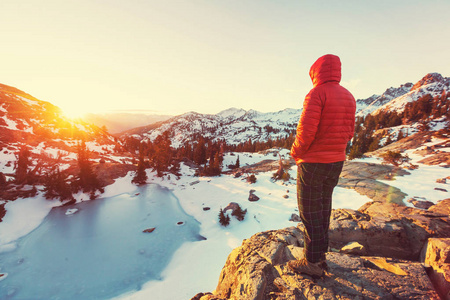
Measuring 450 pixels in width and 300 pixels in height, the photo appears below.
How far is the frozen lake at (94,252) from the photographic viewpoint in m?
9.72

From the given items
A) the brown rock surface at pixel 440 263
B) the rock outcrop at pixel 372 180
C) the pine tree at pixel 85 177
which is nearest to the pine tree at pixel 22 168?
the pine tree at pixel 85 177

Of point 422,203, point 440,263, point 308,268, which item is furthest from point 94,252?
point 422,203

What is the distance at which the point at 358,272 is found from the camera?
3256 millimetres

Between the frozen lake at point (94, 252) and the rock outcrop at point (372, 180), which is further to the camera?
the rock outcrop at point (372, 180)

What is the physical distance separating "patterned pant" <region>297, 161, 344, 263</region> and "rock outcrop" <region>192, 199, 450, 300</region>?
2.51 ft

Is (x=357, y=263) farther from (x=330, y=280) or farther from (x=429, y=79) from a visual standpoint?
(x=429, y=79)

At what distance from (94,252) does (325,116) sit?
59.8 feet

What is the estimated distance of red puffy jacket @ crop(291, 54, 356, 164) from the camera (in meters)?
2.63

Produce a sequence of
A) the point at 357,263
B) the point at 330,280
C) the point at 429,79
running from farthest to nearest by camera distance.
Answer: the point at 429,79
the point at 357,263
the point at 330,280

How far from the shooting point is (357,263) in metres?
3.53

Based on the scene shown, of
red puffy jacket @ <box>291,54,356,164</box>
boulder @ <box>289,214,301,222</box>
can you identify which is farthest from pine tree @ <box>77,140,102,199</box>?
red puffy jacket @ <box>291,54,356,164</box>

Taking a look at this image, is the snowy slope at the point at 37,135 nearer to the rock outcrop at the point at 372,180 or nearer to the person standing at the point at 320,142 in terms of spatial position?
the person standing at the point at 320,142

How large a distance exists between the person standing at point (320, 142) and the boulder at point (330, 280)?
0.61m

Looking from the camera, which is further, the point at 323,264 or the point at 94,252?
the point at 94,252
